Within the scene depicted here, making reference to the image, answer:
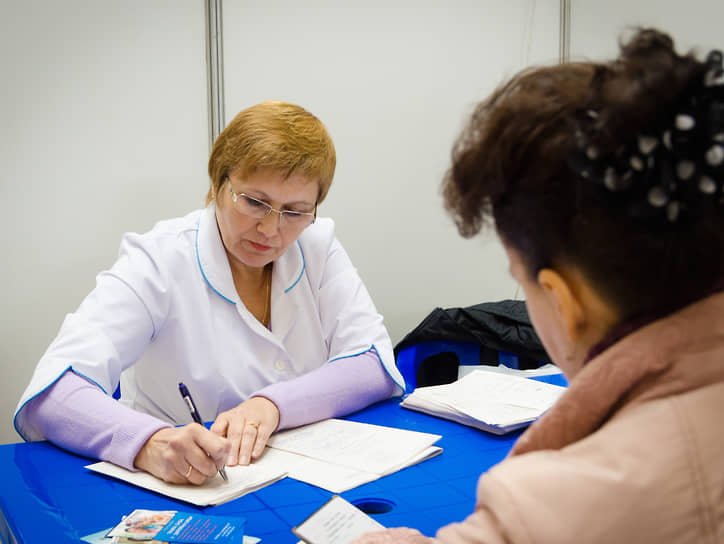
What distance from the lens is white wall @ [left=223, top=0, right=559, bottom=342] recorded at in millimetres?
2955

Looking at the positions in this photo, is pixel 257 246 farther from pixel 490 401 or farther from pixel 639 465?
pixel 639 465

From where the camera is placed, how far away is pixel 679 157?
0.55m

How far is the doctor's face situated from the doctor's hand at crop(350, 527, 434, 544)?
3.12 ft

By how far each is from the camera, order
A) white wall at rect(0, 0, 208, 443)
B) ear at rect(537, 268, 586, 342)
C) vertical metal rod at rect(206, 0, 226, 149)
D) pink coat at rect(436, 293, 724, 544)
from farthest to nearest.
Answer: vertical metal rod at rect(206, 0, 226, 149)
white wall at rect(0, 0, 208, 443)
ear at rect(537, 268, 586, 342)
pink coat at rect(436, 293, 724, 544)

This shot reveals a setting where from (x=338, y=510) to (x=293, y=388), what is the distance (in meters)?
0.52

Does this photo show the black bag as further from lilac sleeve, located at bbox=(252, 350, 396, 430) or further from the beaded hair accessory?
the beaded hair accessory

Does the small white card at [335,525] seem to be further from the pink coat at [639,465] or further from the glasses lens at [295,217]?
the glasses lens at [295,217]

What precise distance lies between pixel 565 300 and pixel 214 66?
2.53 metres

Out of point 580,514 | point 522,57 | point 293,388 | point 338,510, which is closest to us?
point 580,514

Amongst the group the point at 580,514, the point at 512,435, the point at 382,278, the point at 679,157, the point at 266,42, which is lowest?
the point at 382,278

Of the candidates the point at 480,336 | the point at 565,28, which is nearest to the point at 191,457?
the point at 480,336

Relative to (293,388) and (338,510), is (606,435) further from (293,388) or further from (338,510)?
(293,388)

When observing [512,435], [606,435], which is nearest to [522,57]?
[512,435]

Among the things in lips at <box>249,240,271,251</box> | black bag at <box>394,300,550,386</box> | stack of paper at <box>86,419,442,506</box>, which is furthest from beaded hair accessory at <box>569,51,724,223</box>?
black bag at <box>394,300,550,386</box>
